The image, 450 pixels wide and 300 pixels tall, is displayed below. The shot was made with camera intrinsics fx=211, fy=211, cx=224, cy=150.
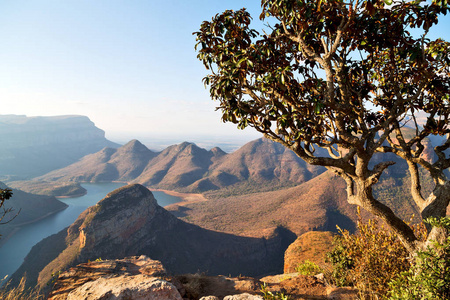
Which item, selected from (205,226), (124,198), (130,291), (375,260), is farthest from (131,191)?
(375,260)

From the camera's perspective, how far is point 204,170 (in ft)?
534

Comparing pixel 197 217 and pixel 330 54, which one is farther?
pixel 197 217

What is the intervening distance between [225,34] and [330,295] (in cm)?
993

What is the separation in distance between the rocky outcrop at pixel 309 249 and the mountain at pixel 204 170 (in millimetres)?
98767

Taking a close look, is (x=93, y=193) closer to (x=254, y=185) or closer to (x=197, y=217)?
(x=197, y=217)

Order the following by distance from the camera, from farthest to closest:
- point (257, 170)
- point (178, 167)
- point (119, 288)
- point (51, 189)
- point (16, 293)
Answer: point (178, 167), point (257, 170), point (51, 189), point (16, 293), point (119, 288)

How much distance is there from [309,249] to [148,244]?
164 ft

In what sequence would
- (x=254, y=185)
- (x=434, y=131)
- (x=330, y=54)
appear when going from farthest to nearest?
(x=254, y=185) → (x=434, y=131) → (x=330, y=54)

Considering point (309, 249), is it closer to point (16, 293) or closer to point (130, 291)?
point (130, 291)

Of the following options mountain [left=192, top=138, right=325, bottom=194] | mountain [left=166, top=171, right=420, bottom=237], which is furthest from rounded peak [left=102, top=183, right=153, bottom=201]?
mountain [left=192, top=138, right=325, bottom=194]

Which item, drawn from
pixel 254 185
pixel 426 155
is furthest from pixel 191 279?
pixel 254 185

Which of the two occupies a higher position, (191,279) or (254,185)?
(191,279)

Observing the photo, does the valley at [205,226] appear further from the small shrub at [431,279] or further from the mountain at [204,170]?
the small shrub at [431,279]

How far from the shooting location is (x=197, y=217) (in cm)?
8775
